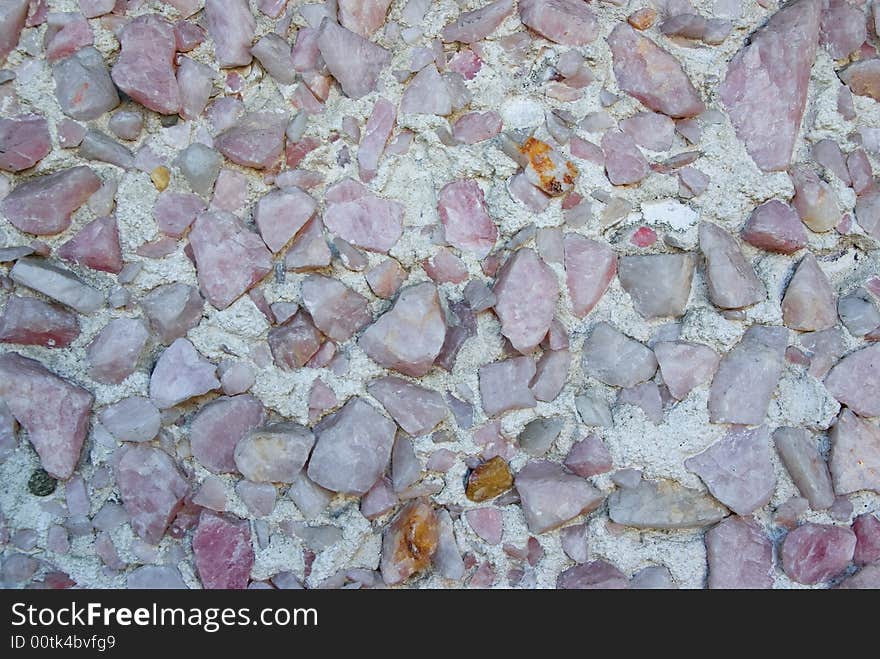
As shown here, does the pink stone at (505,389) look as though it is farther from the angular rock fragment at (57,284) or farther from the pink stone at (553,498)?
the angular rock fragment at (57,284)

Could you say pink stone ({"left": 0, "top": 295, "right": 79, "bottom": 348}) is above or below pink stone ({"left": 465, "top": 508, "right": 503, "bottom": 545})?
above

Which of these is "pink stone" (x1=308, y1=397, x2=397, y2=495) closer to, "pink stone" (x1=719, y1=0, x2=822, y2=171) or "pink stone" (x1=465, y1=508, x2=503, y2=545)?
"pink stone" (x1=465, y1=508, x2=503, y2=545)

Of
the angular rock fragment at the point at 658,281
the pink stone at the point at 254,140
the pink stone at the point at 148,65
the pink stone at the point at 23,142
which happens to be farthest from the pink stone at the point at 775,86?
the pink stone at the point at 23,142

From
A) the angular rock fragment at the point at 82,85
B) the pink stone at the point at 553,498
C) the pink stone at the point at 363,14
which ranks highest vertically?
the pink stone at the point at 363,14

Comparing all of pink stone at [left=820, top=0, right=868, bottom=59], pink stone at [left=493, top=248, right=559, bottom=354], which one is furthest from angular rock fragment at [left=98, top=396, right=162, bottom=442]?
pink stone at [left=820, top=0, right=868, bottom=59]

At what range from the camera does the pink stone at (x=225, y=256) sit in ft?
2.71

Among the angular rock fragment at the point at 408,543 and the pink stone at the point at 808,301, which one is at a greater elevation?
the pink stone at the point at 808,301

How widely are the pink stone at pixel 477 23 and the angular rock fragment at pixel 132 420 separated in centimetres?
46

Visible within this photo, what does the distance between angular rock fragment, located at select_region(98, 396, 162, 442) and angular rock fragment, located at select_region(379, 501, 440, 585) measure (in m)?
0.25

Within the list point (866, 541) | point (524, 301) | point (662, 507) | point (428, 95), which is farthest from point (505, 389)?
point (866, 541)

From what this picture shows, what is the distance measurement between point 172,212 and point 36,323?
164mm

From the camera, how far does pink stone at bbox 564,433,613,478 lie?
2.80ft

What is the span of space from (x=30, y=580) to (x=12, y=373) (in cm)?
20
